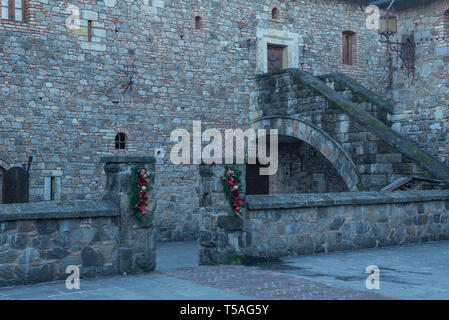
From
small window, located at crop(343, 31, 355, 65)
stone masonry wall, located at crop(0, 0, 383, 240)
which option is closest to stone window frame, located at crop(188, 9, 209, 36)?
stone masonry wall, located at crop(0, 0, 383, 240)

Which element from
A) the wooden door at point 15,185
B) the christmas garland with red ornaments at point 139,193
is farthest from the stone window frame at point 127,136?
the christmas garland with red ornaments at point 139,193

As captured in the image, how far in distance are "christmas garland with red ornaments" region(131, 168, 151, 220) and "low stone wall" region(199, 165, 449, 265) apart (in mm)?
1119

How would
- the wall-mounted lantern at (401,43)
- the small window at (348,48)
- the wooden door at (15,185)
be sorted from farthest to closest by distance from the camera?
1. the small window at (348,48)
2. the wall-mounted lantern at (401,43)
3. the wooden door at (15,185)

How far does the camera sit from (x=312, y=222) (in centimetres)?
990

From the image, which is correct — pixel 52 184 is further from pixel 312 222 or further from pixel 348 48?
pixel 348 48

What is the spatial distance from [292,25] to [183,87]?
4328 mm

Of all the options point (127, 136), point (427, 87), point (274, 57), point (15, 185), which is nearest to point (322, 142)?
point (427, 87)

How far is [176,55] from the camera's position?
1513 cm

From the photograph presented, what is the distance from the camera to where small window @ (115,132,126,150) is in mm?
14148

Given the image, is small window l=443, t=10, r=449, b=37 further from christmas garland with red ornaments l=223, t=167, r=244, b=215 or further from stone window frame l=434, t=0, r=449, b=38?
christmas garland with red ornaments l=223, t=167, r=244, b=215

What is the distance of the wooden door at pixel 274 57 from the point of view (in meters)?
17.2

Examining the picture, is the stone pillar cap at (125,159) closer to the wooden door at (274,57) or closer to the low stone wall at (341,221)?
the low stone wall at (341,221)

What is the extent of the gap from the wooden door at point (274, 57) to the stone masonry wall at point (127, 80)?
1.99ft
